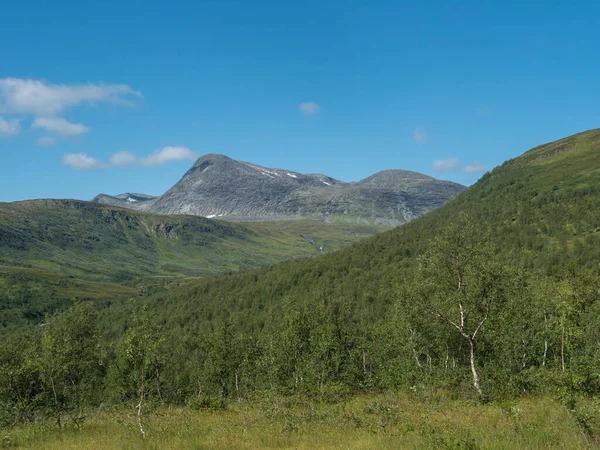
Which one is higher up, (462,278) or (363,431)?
(462,278)

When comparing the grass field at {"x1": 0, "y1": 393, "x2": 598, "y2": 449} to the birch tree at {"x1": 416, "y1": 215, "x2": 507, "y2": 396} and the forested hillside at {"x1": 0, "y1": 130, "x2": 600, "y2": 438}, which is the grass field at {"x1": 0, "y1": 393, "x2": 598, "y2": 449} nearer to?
the forested hillside at {"x1": 0, "y1": 130, "x2": 600, "y2": 438}

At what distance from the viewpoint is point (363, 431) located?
1892cm

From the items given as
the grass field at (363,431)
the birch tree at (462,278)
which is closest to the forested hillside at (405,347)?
the birch tree at (462,278)

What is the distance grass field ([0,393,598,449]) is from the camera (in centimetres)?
1486

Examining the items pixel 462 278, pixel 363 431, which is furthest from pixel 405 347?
pixel 363 431

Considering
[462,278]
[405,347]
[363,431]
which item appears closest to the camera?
[363,431]

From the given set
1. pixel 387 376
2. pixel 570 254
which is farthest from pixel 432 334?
pixel 570 254

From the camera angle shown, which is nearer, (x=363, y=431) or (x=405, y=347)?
(x=363, y=431)

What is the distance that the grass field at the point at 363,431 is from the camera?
14.9 metres

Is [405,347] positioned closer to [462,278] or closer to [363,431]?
[462,278]

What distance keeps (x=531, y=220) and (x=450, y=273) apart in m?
178

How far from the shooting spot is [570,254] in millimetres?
137125

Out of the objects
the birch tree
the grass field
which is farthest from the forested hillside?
the grass field

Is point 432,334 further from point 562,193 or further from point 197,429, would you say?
point 562,193
